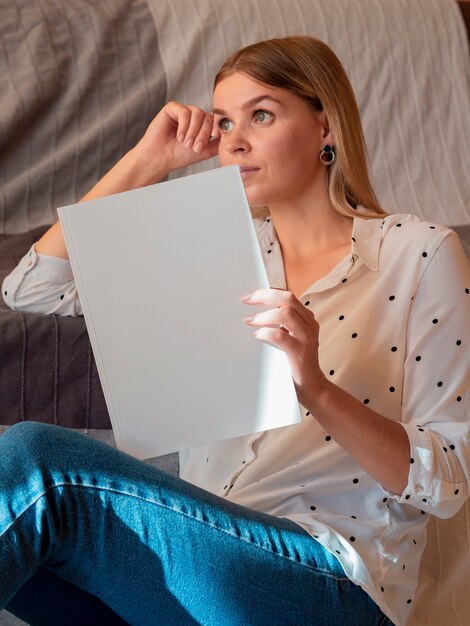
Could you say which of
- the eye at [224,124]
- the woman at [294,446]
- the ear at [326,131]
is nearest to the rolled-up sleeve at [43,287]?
the woman at [294,446]

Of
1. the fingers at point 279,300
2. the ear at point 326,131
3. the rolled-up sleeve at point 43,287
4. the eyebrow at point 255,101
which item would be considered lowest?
the fingers at point 279,300

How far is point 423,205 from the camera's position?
79.0 inches

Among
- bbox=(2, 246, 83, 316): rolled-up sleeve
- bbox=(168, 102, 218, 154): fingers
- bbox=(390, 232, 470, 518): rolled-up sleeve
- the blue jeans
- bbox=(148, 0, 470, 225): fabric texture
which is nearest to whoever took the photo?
the blue jeans

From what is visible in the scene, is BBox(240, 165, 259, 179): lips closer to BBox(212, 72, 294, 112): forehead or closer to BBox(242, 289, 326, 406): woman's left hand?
BBox(212, 72, 294, 112): forehead

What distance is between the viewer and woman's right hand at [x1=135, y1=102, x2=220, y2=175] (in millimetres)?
1275

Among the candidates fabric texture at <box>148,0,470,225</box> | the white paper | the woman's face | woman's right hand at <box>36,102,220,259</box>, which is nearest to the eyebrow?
the woman's face

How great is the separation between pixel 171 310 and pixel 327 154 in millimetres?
396

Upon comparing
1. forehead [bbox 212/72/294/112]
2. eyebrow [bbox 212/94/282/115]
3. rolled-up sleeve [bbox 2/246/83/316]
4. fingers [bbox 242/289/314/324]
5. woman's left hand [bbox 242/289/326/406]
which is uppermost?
forehead [bbox 212/72/294/112]

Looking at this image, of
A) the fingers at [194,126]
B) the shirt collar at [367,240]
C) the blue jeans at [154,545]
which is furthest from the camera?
the fingers at [194,126]

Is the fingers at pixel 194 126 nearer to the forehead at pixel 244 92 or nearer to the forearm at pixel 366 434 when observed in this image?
the forehead at pixel 244 92

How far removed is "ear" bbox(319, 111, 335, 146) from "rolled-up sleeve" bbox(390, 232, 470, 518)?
226 mm

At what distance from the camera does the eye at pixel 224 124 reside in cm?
121

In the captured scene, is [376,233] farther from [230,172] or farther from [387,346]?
[230,172]

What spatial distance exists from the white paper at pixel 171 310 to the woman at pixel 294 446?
0.05 metres
